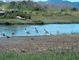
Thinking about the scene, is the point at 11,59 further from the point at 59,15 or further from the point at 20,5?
the point at 20,5

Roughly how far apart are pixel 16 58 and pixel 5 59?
0.41 meters

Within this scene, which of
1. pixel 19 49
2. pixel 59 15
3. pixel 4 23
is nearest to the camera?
pixel 19 49

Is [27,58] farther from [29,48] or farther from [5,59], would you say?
[29,48]

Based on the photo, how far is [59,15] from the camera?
7212 cm

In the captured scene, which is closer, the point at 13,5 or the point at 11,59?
the point at 11,59

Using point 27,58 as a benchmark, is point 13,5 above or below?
below

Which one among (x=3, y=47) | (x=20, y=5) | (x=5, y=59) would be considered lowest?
(x=20, y=5)

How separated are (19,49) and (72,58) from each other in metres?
5.35

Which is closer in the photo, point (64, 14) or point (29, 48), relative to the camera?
point (29, 48)

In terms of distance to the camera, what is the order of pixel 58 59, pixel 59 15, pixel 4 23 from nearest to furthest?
pixel 58 59 → pixel 4 23 → pixel 59 15

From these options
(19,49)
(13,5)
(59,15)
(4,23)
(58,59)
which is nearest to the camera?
(58,59)

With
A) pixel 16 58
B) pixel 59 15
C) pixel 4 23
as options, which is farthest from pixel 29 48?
pixel 59 15

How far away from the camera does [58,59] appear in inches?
464

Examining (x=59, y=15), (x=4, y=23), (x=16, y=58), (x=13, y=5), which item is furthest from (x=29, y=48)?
(x=13, y=5)
